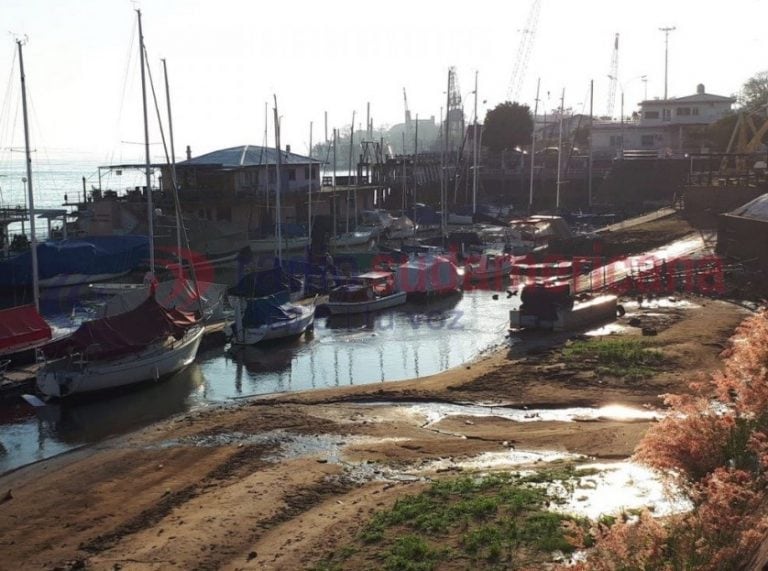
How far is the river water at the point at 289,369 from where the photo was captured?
84.9ft

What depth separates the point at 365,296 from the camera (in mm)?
43875

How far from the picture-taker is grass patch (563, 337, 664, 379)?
27391 mm

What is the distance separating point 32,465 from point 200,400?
276 inches

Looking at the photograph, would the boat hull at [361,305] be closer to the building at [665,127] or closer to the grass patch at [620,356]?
the grass patch at [620,356]

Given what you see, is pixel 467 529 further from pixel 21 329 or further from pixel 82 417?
pixel 21 329

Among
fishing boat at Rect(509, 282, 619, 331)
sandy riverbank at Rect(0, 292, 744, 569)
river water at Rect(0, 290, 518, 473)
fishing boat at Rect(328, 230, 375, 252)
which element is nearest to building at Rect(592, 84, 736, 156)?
fishing boat at Rect(328, 230, 375, 252)

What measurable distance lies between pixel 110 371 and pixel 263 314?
955cm

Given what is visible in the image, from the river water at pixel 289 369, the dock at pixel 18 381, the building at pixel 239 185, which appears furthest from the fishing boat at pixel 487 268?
the dock at pixel 18 381

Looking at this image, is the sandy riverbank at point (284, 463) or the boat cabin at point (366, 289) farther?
the boat cabin at point (366, 289)

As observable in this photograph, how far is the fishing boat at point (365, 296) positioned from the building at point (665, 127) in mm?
64099

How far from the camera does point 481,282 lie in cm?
5306

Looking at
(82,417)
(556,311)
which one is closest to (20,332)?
(82,417)

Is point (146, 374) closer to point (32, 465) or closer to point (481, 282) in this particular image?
point (32, 465)

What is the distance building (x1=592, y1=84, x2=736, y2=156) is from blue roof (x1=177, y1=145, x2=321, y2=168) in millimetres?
47482
